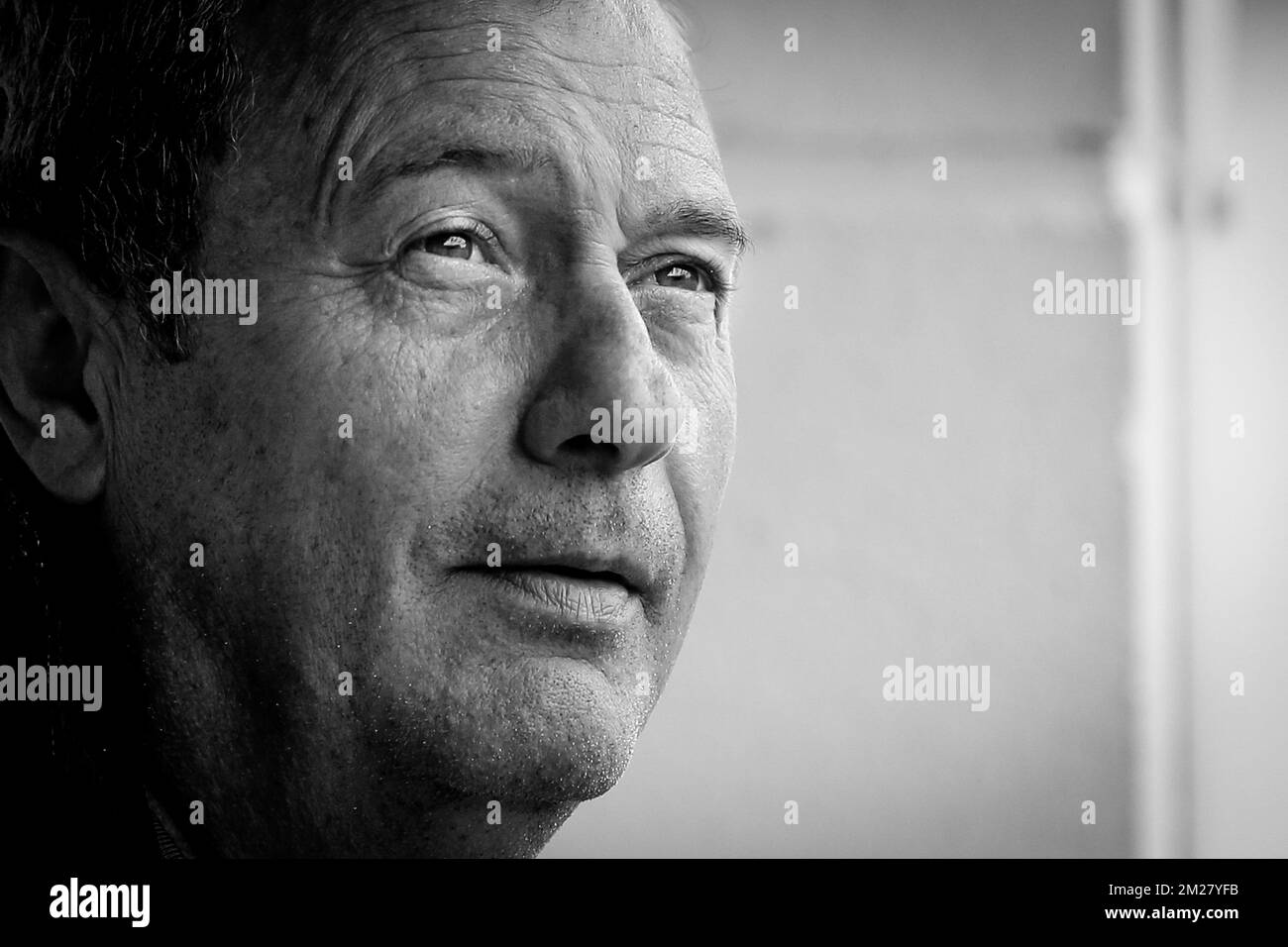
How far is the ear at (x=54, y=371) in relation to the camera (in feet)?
3.36

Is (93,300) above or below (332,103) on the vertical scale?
below

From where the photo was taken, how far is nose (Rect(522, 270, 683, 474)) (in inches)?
38.3

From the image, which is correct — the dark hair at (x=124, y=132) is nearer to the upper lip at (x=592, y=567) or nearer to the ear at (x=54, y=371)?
the ear at (x=54, y=371)

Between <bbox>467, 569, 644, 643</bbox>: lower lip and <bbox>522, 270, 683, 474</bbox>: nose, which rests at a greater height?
<bbox>522, 270, 683, 474</bbox>: nose

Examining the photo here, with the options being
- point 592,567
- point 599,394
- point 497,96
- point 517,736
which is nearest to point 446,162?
point 497,96

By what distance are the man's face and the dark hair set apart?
0.10 feet

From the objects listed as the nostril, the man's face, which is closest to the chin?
the man's face

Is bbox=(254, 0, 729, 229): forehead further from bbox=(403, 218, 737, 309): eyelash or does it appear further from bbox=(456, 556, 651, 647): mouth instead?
bbox=(456, 556, 651, 647): mouth

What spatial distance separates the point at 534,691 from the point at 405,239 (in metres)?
0.39

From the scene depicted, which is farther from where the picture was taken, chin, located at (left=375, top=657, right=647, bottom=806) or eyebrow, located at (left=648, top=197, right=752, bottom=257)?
eyebrow, located at (left=648, top=197, right=752, bottom=257)

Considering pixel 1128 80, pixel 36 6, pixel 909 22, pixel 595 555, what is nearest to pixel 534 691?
pixel 595 555

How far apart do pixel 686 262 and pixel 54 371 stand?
0.58m
